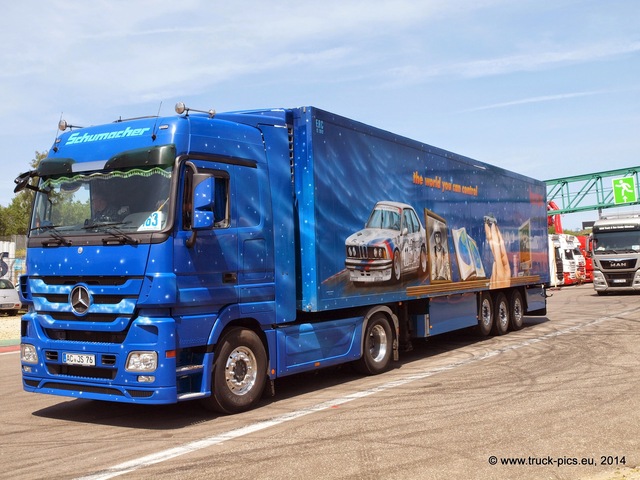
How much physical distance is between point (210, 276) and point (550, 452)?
144 inches

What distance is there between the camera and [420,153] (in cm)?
1141

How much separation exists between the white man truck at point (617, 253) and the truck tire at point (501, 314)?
13657 millimetres

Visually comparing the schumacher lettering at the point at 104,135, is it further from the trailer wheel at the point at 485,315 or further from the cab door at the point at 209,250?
the trailer wheel at the point at 485,315

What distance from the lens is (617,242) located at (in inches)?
1086

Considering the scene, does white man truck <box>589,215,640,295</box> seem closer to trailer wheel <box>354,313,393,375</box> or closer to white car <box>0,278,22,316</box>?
trailer wheel <box>354,313,393,375</box>

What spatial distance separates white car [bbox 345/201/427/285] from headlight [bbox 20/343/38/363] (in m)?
4.01

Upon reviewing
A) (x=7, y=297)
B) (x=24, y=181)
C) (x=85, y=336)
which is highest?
(x=24, y=181)

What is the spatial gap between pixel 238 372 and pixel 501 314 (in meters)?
9.13

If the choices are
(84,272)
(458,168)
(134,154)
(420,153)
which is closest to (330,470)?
(84,272)

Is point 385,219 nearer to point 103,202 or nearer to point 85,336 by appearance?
point 103,202

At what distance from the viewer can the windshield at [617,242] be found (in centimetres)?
2722

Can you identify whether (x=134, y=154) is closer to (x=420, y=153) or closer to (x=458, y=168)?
(x=420, y=153)

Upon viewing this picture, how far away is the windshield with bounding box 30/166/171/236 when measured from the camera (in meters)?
6.79

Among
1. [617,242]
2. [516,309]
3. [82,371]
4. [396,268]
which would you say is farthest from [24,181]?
[617,242]
